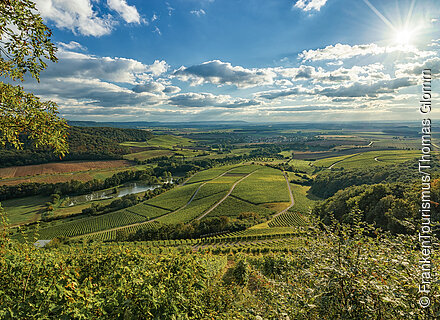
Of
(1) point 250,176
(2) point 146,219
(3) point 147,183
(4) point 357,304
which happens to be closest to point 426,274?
(4) point 357,304

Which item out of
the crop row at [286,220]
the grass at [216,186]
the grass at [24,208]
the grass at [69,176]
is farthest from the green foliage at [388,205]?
the grass at [69,176]

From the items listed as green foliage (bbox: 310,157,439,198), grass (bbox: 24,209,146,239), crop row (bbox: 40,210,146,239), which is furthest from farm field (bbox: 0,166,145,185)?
green foliage (bbox: 310,157,439,198)

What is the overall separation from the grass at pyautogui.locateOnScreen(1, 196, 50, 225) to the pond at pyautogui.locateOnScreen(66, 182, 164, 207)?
41.1ft

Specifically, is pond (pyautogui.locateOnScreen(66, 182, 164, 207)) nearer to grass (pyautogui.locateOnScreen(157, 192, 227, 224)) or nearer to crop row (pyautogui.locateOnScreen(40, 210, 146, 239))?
crop row (pyautogui.locateOnScreen(40, 210, 146, 239))

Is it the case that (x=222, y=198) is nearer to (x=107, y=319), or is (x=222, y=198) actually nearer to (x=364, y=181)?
(x=364, y=181)

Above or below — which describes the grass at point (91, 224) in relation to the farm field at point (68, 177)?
below

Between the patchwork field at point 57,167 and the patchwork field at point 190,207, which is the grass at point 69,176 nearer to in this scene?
the patchwork field at point 57,167

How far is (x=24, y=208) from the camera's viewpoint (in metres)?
101

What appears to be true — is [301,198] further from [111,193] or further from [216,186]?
[111,193]

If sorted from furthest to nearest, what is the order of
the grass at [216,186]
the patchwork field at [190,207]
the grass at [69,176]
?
the grass at [69,176] < the grass at [216,186] < the patchwork field at [190,207]

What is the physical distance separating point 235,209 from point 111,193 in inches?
3340

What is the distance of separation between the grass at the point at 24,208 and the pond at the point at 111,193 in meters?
12.5

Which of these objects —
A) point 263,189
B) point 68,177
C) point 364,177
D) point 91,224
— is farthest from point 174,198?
point 364,177

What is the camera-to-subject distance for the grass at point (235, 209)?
302ft
